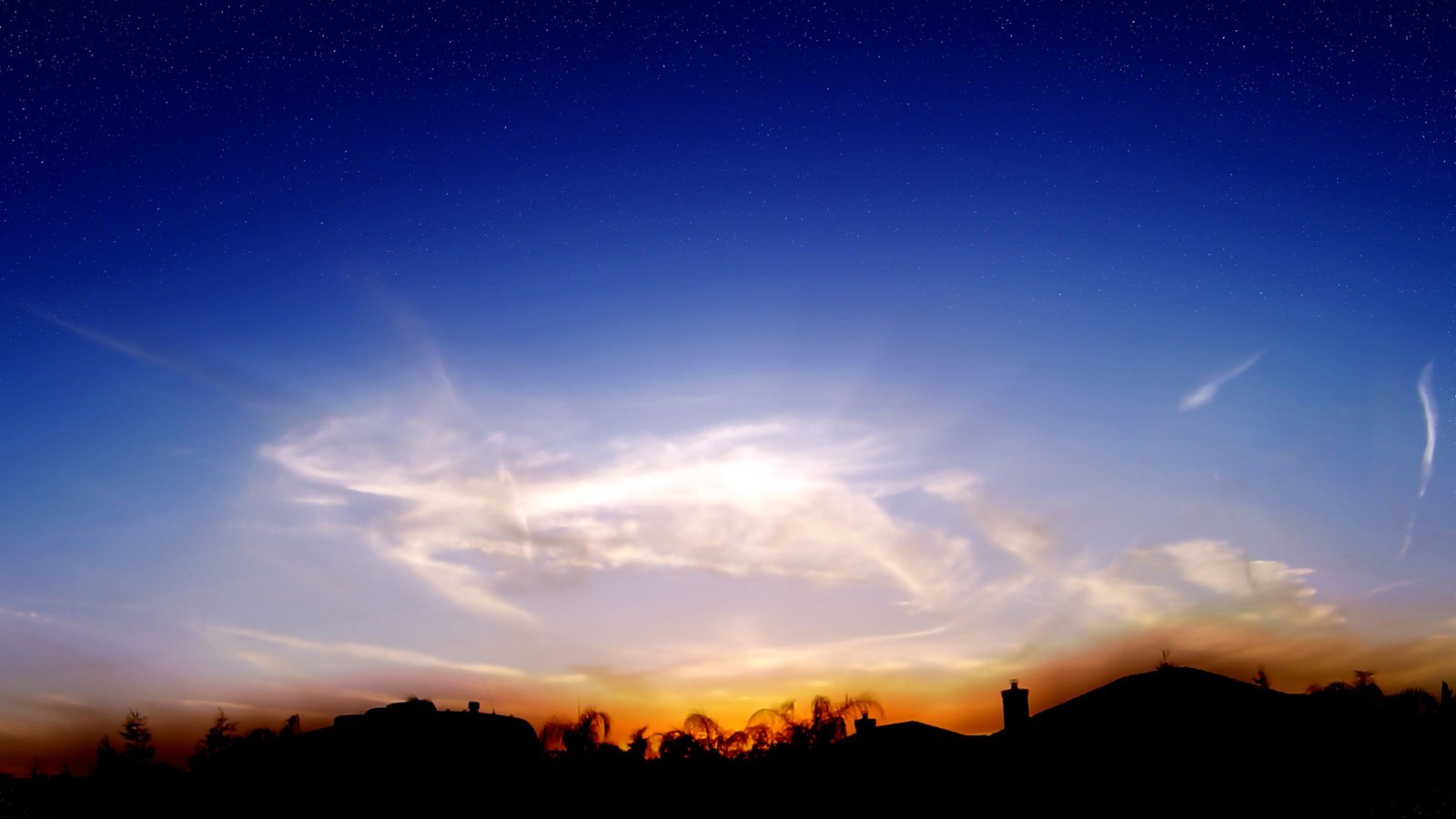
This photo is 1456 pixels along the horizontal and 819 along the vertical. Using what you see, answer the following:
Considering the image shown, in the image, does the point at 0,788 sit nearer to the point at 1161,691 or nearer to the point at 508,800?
the point at 508,800

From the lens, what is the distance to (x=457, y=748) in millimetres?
46219

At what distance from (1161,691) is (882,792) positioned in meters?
11.8

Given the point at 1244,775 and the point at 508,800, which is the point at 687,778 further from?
the point at 1244,775

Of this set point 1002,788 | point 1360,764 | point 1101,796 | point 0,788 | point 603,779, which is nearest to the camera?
point 1360,764

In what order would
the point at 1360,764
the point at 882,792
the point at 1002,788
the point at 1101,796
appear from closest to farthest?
1. the point at 1360,764
2. the point at 1101,796
3. the point at 1002,788
4. the point at 882,792

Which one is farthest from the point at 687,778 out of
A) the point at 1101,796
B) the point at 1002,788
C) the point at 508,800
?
the point at 1101,796

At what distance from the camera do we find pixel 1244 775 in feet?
80.8

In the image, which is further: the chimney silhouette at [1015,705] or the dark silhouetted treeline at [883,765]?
the chimney silhouette at [1015,705]

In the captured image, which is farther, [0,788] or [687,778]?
[687,778]

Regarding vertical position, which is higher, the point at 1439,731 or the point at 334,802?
the point at 1439,731

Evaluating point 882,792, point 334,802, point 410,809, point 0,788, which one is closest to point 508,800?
point 410,809

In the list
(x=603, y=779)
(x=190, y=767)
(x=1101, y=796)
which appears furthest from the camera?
(x=190, y=767)

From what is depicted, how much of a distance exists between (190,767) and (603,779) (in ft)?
112

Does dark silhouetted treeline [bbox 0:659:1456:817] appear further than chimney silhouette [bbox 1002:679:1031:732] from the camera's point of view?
No
